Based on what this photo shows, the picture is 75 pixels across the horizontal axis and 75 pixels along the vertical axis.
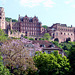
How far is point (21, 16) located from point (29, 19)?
4660 mm

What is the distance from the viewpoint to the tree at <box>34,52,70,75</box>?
125ft

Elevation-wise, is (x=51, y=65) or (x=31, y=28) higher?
(x=31, y=28)

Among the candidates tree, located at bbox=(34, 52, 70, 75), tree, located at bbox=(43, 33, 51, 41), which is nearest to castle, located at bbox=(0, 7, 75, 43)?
tree, located at bbox=(43, 33, 51, 41)

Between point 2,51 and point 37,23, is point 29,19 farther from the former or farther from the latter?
point 2,51

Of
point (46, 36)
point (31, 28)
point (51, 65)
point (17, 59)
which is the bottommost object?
point (51, 65)

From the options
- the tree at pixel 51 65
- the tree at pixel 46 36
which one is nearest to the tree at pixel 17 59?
the tree at pixel 51 65

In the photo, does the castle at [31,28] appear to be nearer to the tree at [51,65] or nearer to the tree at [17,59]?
the tree at [51,65]

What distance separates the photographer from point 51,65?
38.6 m

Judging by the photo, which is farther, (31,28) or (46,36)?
(31,28)

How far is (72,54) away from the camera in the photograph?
4388 cm

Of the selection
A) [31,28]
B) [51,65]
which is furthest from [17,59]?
[31,28]

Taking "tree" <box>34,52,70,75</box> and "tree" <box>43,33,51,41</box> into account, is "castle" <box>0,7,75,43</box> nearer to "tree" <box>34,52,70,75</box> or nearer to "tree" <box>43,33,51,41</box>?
"tree" <box>43,33,51,41</box>

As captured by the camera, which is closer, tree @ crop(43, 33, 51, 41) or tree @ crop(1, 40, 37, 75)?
tree @ crop(1, 40, 37, 75)

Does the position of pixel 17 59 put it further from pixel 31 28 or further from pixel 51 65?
pixel 31 28
